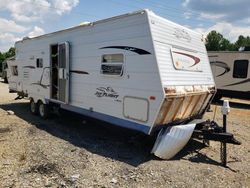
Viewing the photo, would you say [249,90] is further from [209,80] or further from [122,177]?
[122,177]

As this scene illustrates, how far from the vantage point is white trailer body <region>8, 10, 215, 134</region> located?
609cm

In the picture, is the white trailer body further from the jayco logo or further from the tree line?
the tree line

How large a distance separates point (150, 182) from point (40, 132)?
4.35m

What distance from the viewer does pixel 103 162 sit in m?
6.00

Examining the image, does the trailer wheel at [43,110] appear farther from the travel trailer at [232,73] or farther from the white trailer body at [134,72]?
the travel trailer at [232,73]

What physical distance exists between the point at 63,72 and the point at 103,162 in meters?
3.88

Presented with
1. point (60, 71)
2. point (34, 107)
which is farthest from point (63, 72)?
point (34, 107)

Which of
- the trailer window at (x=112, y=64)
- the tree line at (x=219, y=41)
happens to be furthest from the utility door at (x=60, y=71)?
the tree line at (x=219, y=41)

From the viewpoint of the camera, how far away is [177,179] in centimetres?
527

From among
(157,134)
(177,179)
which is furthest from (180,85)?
(177,179)

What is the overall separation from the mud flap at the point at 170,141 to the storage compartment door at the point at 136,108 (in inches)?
22.6

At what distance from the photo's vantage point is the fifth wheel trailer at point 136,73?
6.10 m

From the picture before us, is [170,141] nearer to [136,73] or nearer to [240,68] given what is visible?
[136,73]

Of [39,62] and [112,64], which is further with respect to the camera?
[39,62]
